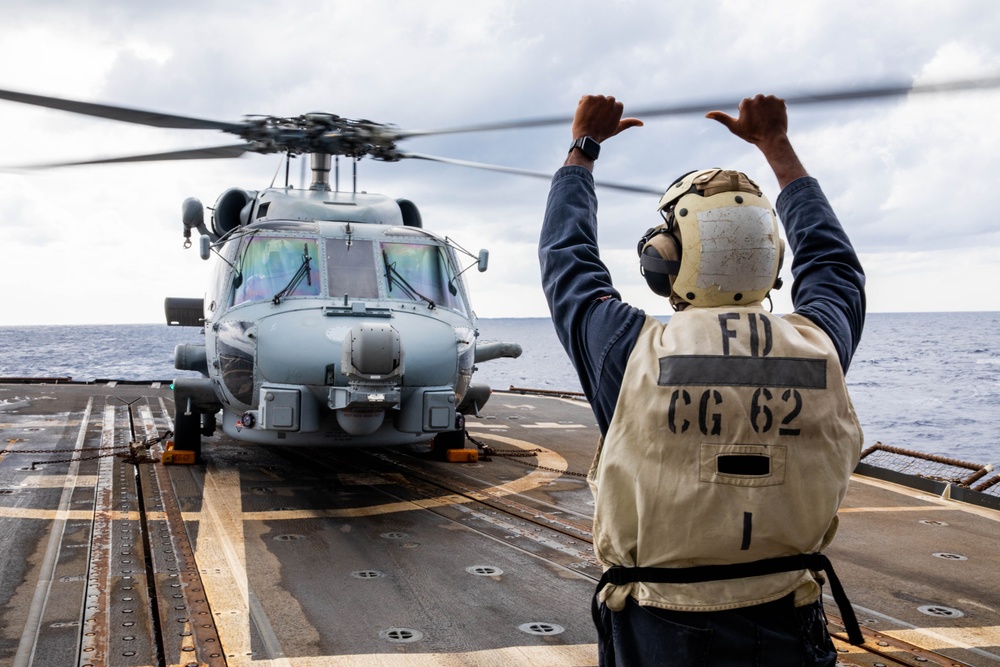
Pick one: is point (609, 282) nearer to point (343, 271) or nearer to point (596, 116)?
point (596, 116)

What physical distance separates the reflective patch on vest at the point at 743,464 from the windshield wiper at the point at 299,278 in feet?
22.9

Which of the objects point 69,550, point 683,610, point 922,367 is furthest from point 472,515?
point 922,367

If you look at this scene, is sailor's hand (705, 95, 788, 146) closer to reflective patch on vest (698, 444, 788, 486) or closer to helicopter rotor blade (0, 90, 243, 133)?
reflective patch on vest (698, 444, 788, 486)

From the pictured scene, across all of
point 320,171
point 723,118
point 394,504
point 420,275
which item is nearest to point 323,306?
point 420,275

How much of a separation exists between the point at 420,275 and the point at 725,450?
7399mm

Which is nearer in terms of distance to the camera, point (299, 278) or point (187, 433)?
point (299, 278)

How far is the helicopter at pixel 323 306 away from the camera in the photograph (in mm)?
7707

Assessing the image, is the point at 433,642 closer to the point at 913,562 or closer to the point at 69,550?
the point at 69,550

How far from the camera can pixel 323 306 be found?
8.41 m

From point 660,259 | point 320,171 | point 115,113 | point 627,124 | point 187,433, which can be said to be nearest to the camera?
point 660,259

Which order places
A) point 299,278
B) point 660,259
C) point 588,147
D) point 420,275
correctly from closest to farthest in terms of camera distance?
point 660,259, point 588,147, point 299,278, point 420,275

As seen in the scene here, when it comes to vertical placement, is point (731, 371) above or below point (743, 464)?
above

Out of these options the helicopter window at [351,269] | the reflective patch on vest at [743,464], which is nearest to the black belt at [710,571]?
the reflective patch on vest at [743,464]

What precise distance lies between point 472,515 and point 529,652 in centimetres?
330
